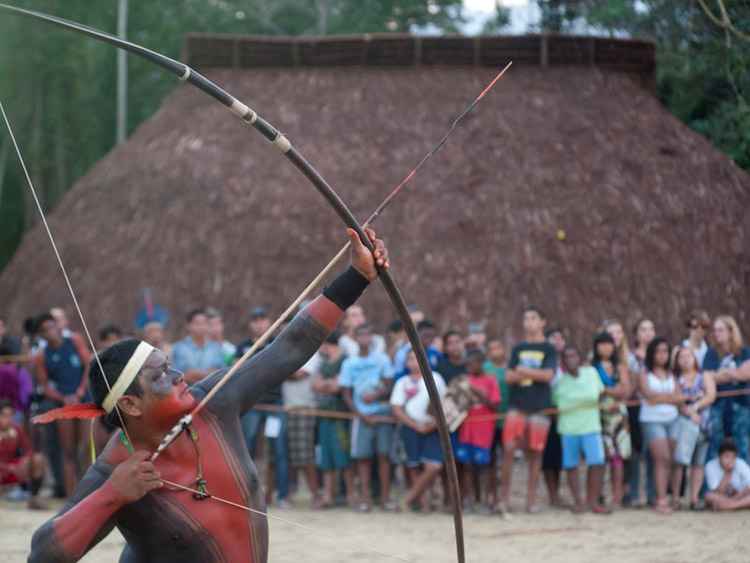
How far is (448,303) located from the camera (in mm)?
14148

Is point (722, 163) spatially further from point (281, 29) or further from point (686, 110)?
point (281, 29)

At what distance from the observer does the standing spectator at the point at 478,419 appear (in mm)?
9742

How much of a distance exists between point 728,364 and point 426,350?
239 centimetres

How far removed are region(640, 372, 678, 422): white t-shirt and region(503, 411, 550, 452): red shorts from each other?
0.78m

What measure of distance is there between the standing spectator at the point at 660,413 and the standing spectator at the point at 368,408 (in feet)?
6.61

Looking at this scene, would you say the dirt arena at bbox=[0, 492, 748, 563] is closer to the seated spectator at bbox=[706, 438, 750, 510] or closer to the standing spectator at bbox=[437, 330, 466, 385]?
the seated spectator at bbox=[706, 438, 750, 510]

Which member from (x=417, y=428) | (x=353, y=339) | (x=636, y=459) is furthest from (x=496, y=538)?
(x=353, y=339)

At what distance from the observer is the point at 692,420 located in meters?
9.77

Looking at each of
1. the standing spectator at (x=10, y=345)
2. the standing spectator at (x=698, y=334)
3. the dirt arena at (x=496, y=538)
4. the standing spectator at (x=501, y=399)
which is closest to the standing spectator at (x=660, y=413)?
the dirt arena at (x=496, y=538)

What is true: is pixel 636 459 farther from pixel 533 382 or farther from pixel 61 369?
pixel 61 369

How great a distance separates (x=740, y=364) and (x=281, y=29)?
70.0ft

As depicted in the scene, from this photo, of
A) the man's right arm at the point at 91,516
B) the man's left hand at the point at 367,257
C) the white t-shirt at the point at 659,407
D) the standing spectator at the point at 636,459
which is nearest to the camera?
the man's right arm at the point at 91,516

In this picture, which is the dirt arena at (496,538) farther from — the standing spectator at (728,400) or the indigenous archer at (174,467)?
the indigenous archer at (174,467)

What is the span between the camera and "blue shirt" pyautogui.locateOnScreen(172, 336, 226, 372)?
10.1 m
